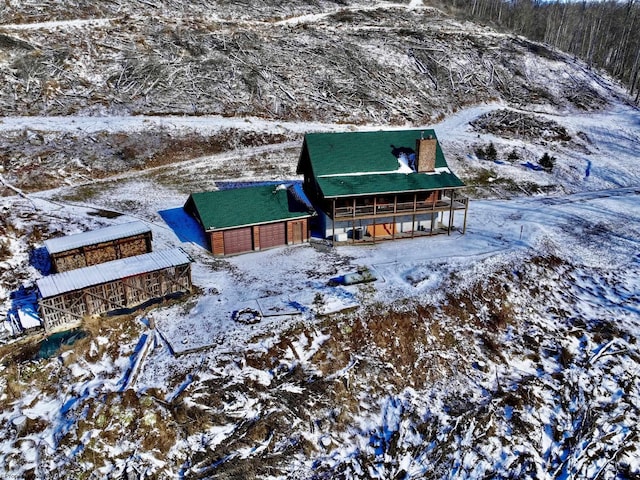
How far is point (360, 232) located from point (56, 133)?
32.9 metres

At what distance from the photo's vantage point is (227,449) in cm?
1880

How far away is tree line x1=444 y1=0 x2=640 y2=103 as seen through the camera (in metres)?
82.8

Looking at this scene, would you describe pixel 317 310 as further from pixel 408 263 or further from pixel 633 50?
pixel 633 50

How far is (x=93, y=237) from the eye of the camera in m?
28.1

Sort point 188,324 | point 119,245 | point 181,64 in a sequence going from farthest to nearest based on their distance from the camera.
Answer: point 181,64, point 119,245, point 188,324

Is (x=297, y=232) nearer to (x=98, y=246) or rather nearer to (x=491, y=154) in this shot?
(x=98, y=246)

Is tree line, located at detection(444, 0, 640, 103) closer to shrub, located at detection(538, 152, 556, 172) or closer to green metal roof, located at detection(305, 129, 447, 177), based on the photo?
shrub, located at detection(538, 152, 556, 172)

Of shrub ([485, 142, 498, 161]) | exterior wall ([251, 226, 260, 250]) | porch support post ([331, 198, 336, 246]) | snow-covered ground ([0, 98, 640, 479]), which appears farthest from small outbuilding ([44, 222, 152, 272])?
shrub ([485, 142, 498, 161])

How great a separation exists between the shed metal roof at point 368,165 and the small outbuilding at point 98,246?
12558 mm

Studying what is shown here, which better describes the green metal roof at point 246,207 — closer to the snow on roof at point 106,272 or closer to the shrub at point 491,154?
the snow on roof at point 106,272

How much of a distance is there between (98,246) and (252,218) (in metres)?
9.67

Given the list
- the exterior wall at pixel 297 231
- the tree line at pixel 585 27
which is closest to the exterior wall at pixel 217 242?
the exterior wall at pixel 297 231

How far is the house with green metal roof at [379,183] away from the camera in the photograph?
3328cm

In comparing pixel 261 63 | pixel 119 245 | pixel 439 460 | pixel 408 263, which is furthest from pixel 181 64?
pixel 439 460
